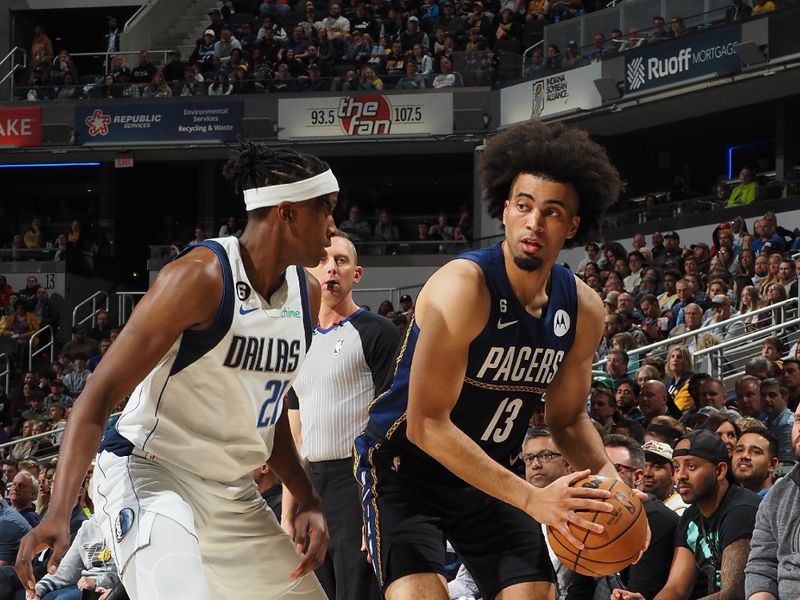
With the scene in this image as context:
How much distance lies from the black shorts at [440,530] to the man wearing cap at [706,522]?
1.87 meters

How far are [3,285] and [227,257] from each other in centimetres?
2111

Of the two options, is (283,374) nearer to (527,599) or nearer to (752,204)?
(527,599)

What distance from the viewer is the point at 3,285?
23766 millimetres

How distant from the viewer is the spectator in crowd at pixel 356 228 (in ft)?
80.3

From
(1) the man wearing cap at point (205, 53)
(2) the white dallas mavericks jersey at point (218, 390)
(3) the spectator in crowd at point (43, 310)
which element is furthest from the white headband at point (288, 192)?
(1) the man wearing cap at point (205, 53)

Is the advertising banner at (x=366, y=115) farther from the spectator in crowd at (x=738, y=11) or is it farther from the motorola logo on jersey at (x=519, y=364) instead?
the motorola logo on jersey at (x=519, y=364)

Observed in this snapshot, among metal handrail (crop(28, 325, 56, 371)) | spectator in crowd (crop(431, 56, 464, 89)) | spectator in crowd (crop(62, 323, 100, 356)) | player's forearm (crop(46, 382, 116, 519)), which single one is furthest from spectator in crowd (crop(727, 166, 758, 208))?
player's forearm (crop(46, 382, 116, 519))

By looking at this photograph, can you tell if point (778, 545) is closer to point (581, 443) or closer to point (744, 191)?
point (581, 443)

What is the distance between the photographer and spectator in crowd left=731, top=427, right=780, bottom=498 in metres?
6.76

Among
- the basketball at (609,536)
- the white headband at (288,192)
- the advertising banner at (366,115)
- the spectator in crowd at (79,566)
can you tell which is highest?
the advertising banner at (366,115)

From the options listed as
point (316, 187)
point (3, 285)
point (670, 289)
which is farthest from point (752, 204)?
point (316, 187)

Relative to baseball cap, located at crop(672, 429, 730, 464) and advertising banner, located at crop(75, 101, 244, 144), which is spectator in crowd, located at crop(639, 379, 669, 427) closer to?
baseball cap, located at crop(672, 429, 730, 464)

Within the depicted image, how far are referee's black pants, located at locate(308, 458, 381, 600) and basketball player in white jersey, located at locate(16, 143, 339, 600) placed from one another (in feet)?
4.59

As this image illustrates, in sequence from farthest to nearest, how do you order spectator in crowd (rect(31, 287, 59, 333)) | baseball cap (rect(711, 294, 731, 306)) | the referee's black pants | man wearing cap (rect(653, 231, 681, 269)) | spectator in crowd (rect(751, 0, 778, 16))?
spectator in crowd (rect(31, 287, 59, 333)) < spectator in crowd (rect(751, 0, 778, 16)) < man wearing cap (rect(653, 231, 681, 269)) < baseball cap (rect(711, 294, 731, 306)) < the referee's black pants
